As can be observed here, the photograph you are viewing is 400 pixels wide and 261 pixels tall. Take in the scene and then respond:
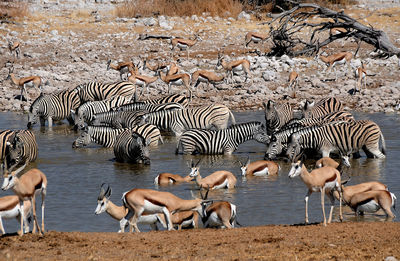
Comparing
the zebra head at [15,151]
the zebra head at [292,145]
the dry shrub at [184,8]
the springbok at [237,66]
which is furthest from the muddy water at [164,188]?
the dry shrub at [184,8]

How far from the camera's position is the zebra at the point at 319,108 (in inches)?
738

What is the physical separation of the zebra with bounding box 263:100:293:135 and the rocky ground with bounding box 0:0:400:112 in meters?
3.00

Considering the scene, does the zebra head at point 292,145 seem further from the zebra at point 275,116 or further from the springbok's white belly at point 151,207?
the springbok's white belly at point 151,207

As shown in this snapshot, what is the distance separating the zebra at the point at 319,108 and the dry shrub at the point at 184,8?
45.8ft

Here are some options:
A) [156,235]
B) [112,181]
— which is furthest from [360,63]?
[156,235]

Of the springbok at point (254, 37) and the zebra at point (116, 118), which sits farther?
the springbok at point (254, 37)

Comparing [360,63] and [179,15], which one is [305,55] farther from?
[179,15]

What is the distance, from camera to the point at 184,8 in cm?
3300

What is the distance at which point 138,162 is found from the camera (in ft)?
53.1

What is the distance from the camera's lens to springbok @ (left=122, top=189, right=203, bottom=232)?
984 cm

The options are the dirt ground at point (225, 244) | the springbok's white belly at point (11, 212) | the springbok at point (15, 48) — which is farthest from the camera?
the springbok at point (15, 48)

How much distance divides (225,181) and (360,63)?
44.9 feet

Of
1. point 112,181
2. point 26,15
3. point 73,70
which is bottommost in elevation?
point 112,181

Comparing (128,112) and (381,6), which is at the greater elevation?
(381,6)
